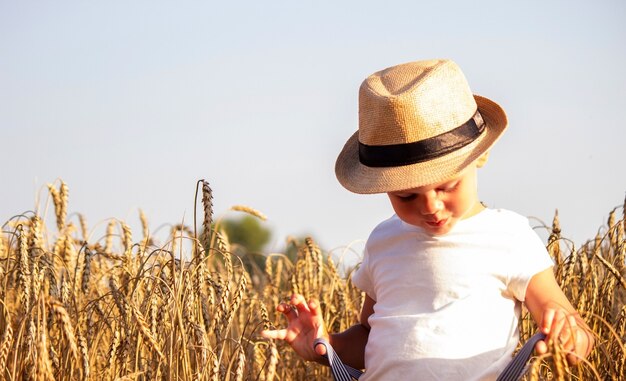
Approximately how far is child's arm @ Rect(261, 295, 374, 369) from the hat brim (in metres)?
0.35

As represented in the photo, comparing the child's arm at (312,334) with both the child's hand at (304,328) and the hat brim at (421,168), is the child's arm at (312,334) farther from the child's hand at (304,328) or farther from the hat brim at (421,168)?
the hat brim at (421,168)

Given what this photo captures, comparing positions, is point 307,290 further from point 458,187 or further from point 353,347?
point 458,187

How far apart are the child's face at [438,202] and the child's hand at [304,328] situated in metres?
0.40

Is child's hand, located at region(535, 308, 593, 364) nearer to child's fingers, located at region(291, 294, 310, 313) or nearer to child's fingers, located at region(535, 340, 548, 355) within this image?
child's fingers, located at region(535, 340, 548, 355)

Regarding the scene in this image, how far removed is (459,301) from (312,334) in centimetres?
44

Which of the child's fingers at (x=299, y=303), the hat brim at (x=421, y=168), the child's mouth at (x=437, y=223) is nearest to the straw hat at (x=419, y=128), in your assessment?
the hat brim at (x=421, y=168)

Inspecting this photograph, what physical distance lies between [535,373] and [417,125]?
79 cm

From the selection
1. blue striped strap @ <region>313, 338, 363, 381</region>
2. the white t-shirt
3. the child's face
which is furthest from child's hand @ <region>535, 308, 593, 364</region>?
blue striped strap @ <region>313, 338, 363, 381</region>

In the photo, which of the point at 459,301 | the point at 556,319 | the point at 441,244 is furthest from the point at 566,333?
the point at 441,244

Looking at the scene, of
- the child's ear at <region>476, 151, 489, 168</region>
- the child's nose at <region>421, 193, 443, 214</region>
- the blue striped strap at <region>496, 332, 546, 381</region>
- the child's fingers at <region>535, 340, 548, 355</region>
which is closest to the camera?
the child's fingers at <region>535, 340, 548, 355</region>

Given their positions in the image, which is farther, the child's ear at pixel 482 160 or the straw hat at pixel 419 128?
the child's ear at pixel 482 160

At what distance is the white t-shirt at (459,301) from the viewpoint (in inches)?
93.7

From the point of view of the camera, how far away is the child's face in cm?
232

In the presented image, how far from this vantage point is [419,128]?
95.3 inches
